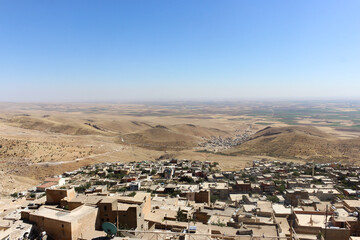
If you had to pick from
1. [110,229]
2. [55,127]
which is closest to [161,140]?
[55,127]

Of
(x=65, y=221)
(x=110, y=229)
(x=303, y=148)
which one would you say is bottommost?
(x=303, y=148)

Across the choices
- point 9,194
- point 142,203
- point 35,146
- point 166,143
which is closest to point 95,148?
point 35,146

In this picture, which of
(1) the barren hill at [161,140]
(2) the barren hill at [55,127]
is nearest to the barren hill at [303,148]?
(1) the barren hill at [161,140]

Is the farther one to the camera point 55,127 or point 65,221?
point 55,127

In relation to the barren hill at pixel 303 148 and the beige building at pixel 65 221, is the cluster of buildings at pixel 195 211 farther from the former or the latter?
the barren hill at pixel 303 148

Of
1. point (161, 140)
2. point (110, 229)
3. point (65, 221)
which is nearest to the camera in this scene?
point (110, 229)

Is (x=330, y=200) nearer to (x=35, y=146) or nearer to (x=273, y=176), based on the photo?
(x=273, y=176)

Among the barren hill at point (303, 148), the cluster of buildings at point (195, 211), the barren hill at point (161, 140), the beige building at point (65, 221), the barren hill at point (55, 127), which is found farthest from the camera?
the barren hill at point (55, 127)

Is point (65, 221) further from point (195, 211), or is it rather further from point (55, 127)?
point (55, 127)
